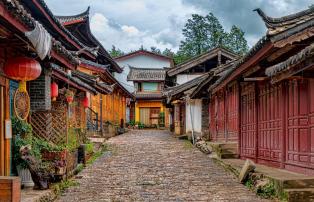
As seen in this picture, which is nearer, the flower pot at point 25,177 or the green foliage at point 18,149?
the green foliage at point 18,149

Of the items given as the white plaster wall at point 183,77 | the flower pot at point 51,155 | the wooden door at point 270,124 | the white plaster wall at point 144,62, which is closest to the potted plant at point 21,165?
the flower pot at point 51,155

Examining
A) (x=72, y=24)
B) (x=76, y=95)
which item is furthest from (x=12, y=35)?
(x=72, y=24)

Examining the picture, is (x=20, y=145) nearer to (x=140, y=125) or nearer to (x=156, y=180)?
(x=156, y=180)

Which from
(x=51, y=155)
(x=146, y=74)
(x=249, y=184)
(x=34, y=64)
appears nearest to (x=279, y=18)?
(x=249, y=184)

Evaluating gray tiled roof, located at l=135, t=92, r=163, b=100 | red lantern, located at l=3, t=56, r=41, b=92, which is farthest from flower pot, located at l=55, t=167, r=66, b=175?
gray tiled roof, located at l=135, t=92, r=163, b=100

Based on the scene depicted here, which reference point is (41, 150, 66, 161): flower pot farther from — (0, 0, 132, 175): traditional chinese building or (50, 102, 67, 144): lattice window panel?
(50, 102, 67, 144): lattice window panel

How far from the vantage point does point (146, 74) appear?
52.5m

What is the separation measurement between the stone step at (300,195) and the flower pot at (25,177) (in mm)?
5245

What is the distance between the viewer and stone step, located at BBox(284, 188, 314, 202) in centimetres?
878

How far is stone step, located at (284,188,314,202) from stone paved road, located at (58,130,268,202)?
4.23ft

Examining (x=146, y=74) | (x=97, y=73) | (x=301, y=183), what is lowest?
(x=301, y=183)

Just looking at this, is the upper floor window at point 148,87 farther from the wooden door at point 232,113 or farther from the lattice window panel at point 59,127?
the lattice window panel at point 59,127

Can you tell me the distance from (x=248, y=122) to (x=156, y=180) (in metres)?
4.56

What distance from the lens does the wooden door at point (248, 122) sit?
15094 mm
